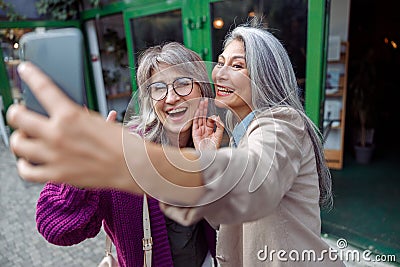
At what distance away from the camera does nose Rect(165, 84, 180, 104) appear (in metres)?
1.35

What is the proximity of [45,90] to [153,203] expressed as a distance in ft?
2.93

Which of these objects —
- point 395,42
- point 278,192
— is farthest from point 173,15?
point 395,42

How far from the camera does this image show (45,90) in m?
0.42

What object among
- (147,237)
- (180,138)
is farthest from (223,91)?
(147,237)

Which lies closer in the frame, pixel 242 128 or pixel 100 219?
pixel 242 128

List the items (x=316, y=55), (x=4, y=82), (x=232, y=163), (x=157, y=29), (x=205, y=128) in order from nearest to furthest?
(x=232, y=163)
(x=205, y=128)
(x=316, y=55)
(x=157, y=29)
(x=4, y=82)

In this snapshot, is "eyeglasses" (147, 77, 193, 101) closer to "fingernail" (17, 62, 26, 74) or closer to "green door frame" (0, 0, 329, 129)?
"green door frame" (0, 0, 329, 129)

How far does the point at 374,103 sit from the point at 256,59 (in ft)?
14.2

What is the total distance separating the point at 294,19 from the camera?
505cm

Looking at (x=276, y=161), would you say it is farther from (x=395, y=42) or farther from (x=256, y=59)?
(x=395, y=42)

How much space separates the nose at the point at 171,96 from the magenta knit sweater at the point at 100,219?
42cm

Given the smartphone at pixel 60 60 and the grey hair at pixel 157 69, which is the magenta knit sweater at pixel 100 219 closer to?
the grey hair at pixel 157 69

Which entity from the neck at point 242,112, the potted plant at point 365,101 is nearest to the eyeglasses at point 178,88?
the neck at point 242,112

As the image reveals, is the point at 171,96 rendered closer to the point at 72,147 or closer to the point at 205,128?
the point at 205,128
